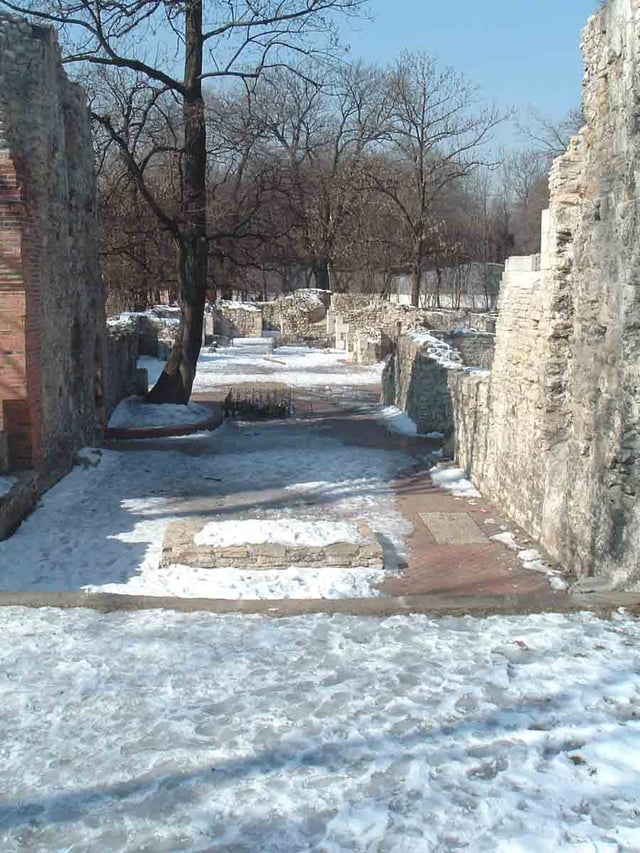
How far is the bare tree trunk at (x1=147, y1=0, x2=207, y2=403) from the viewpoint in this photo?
17016 mm

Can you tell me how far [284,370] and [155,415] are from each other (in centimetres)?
1164

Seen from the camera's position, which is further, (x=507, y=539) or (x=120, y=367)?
(x=120, y=367)

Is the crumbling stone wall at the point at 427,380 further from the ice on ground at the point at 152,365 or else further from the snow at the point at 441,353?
the ice on ground at the point at 152,365

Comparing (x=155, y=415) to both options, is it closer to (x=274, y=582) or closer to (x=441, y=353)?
(x=441, y=353)

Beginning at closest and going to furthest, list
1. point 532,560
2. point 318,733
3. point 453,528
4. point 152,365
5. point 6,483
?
point 318,733, point 532,560, point 6,483, point 453,528, point 152,365

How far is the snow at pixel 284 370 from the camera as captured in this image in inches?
993

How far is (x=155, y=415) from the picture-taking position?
16719 mm

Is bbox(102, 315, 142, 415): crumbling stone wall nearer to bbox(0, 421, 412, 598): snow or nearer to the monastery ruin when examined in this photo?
the monastery ruin

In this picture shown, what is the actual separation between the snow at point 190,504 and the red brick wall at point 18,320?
83cm

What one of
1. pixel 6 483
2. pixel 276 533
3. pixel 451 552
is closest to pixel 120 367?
pixel 6 483

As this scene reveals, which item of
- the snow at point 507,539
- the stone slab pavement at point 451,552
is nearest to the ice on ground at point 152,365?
the stone slab pavement at point 451,552

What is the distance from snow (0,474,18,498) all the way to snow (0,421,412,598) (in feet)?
1.43

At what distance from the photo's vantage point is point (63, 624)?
5426 millimetres

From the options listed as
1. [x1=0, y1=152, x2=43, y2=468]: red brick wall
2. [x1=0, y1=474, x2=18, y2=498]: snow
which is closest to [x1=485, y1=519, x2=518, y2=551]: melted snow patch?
[x1=0, y1=474, x2=18, y2=498]: snow
